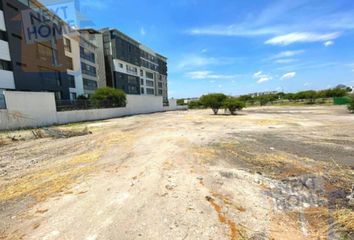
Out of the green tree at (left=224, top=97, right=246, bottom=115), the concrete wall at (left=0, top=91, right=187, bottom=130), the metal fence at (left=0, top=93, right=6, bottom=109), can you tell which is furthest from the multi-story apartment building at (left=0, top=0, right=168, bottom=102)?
the green tree at (left=224, top=97, right=246, bottom=115)

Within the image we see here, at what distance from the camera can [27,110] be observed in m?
15.8

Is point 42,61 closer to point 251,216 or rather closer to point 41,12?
point 41,12

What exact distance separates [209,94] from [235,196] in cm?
2556

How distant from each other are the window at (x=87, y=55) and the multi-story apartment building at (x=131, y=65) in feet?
12.9

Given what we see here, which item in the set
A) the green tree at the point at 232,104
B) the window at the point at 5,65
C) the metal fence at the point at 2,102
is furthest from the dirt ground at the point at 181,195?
the green tree at the point at 232,104

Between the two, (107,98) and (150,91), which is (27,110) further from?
(150,91)

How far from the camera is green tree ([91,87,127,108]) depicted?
2508 cm

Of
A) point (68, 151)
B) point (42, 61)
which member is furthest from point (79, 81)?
point (68, 151)

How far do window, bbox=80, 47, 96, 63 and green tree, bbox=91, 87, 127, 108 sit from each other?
42.2 feet

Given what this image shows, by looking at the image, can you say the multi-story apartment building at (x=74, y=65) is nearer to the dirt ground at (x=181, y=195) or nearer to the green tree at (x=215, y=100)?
the green tree at (x=215, y=100)

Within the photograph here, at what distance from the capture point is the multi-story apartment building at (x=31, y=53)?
20078 mm

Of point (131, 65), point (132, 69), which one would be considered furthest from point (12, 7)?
point (132, 69)

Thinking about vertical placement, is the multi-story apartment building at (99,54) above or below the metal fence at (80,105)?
above

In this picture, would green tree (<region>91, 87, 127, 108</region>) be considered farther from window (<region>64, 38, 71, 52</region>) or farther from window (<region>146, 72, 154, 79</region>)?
window (<region>146, 72, 154, 79</region>)
